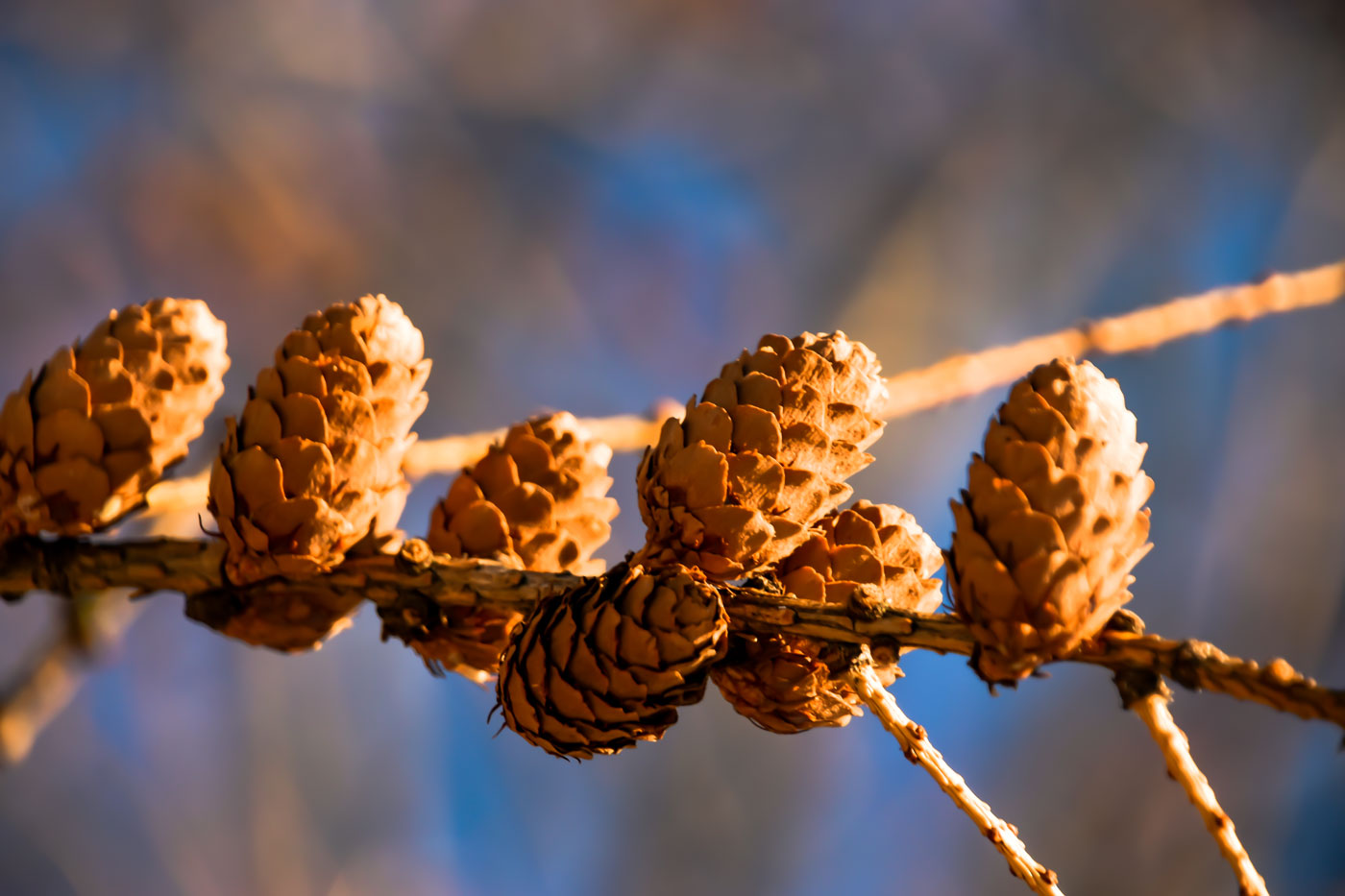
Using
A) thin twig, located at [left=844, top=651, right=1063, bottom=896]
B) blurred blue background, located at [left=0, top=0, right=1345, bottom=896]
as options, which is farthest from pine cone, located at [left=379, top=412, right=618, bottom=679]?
blurred blue background, located at [left=0, top=0, right=1345, bottom=896]

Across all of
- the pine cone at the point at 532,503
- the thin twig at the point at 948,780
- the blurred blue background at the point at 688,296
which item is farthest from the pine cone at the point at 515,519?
the blurred blue background at the point at 688,296

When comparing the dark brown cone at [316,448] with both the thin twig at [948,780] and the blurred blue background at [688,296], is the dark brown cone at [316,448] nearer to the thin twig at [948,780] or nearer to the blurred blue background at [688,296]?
the thin twig at [948,780]

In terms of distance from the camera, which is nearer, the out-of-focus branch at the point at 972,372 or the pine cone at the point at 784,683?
the pine cone at the point at 784,683

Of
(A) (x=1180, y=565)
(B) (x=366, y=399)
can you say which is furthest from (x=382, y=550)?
(A) (x=1180, y=565)

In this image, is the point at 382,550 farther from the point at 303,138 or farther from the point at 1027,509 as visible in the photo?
the point at 303,138

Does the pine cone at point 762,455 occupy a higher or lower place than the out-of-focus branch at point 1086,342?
lower

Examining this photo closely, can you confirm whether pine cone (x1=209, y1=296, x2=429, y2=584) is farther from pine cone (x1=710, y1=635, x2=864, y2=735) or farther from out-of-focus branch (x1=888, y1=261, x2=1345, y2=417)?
out-of-focus branch (x1=888, y1=261, x2=1345, y2=417)

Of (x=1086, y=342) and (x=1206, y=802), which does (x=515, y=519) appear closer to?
(x=1206, y=802)
